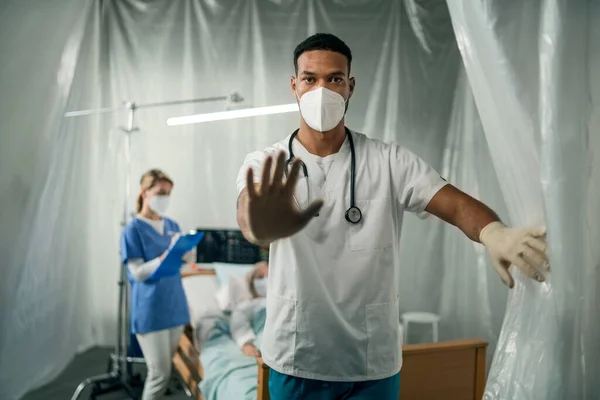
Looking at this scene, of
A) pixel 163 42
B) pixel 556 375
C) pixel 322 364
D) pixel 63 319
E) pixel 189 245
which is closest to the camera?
pixel 556 375

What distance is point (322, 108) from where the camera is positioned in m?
0.88

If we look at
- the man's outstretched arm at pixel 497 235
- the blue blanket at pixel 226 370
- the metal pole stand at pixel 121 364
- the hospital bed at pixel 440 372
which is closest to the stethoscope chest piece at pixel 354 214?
the man's outstretched arm at pixel 497 235

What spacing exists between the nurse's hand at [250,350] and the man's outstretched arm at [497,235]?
0.97 metres

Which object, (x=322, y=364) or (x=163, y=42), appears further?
(x=163, y=42)

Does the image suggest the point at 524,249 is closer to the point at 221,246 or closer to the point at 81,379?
the point at 221,246

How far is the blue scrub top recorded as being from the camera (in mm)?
1696

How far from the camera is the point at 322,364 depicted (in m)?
0.89

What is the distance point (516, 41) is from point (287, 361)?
0.72 meters

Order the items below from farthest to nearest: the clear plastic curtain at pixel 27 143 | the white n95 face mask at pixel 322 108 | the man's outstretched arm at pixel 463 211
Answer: the clear plastic curtain at pixel 27 143
the white n95 face mask at pixel 322 108
the man's outstretched arm at pixel 463 211

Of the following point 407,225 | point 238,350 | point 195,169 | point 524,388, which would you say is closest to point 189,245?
point 238,350

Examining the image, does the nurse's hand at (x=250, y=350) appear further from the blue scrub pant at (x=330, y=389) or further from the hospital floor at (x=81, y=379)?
the blue scrub pant at (x=330, y=389)

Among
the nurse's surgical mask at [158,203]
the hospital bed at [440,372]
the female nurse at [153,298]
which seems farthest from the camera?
the nurse's surgical mask at [158,203]

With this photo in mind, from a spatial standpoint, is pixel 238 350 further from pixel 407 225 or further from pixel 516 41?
pixel 516 41

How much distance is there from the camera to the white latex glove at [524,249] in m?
0.67
